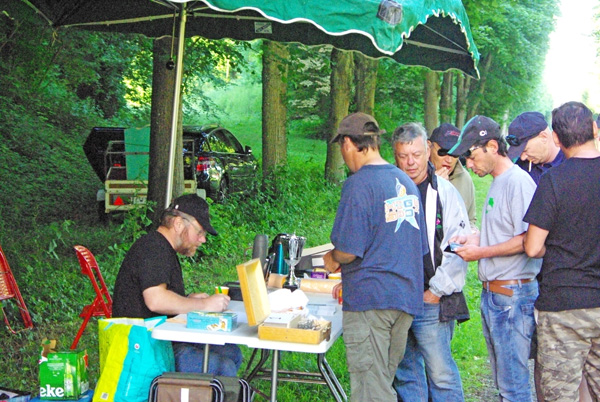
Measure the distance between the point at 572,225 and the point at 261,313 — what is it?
1536 mm

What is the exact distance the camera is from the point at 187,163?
11.8m

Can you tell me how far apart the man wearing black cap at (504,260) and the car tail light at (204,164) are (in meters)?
8.42

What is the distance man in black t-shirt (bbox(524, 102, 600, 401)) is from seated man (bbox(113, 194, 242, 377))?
1616mm

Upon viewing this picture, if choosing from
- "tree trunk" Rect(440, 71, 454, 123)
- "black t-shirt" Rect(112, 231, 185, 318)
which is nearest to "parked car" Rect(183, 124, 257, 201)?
"black t-shirt" Rect(112, 231, 185, 318)

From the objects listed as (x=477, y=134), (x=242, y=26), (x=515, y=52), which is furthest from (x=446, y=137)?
(x=515, y=52)

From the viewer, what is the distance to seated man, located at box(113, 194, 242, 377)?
3.90 meters

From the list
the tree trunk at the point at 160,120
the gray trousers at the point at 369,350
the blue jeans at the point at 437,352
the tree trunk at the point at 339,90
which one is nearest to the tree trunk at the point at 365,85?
the tree trunk at the point at 339,90

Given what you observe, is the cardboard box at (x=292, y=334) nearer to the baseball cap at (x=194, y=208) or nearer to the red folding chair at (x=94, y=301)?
the baseball cap at (x=194, y=208)

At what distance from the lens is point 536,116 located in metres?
4.37

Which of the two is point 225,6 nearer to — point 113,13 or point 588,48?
point 113,13

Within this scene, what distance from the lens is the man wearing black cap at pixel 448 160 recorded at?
195 inches

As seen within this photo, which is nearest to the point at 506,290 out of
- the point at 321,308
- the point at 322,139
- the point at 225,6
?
the point at 321,308

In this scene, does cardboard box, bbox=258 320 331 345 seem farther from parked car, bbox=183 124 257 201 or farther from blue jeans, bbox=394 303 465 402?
parked car, bbox=183 124 257 201

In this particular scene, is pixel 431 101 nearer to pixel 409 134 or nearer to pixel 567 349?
pixel 409 134
